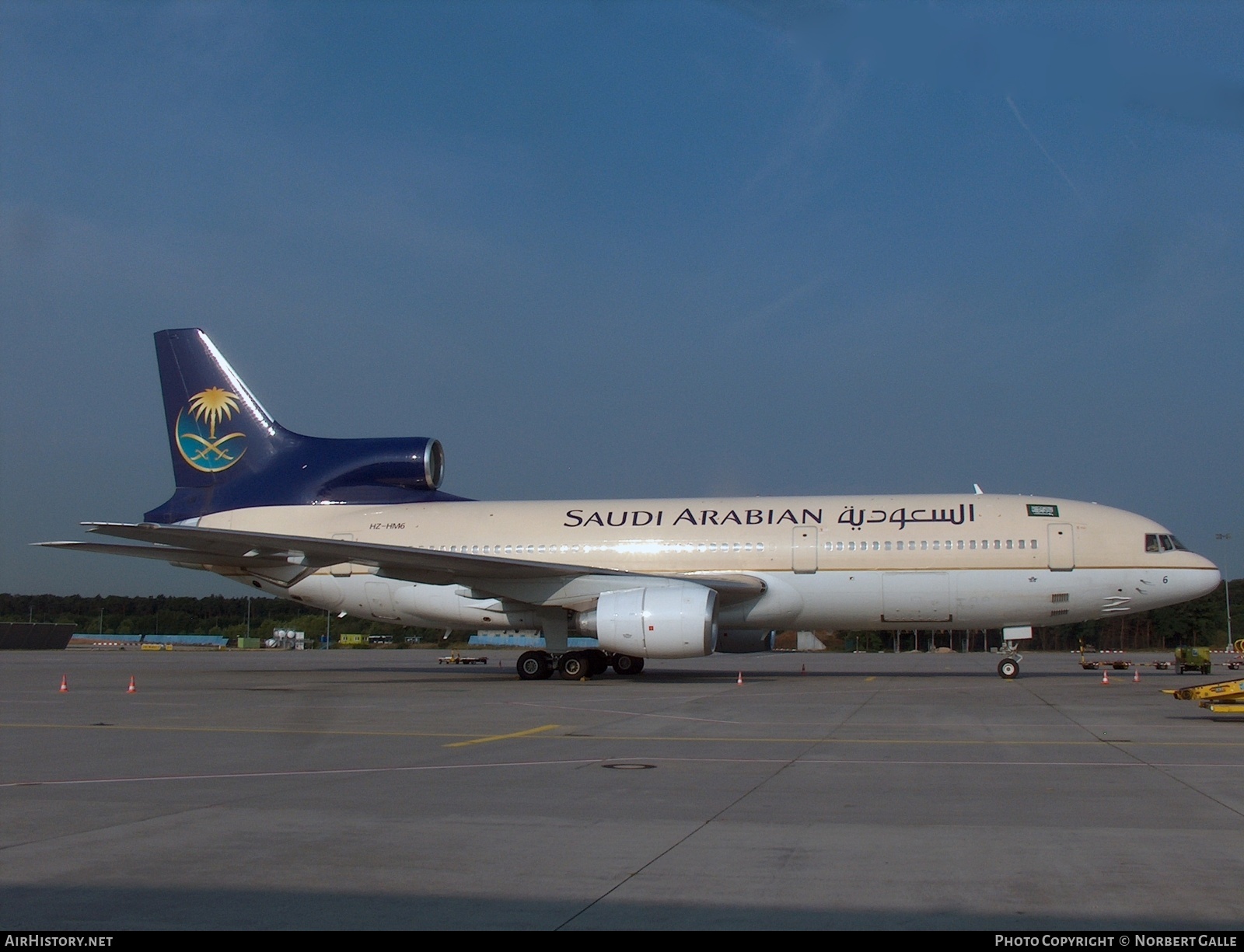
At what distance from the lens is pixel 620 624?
2083cm

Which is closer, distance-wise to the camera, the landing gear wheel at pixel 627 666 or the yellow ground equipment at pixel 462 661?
the landing gear wheel at pixel 627 666

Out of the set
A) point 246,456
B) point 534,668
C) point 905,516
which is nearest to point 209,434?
point 246,456

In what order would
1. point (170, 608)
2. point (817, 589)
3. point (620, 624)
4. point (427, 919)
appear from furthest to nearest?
1. point (170, 608)
2. point (817, 589)
3. point (620, 624)
4. point (427, 919)

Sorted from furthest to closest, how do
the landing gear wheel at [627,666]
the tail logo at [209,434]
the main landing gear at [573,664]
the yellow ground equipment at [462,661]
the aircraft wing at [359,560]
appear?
1. the yellow ground equipment at [462,661]
2. the tail logo at [209,434]
3. the landing gear wheel at [627,666]
4. the main landing gear at [573,664]
5. the aircraft wing at [359,560]

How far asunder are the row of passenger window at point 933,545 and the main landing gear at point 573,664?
5441 millimetres

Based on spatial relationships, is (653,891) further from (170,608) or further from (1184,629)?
(170,608)

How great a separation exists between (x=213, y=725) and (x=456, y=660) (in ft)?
78.9

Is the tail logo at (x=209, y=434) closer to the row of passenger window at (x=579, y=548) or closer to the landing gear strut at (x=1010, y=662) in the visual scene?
the row of passenger window at (x=579, y=548)

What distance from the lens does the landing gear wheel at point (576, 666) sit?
23.3 m

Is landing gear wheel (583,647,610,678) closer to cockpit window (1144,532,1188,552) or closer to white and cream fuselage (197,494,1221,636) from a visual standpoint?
white and cream fuselage (197,494,1221,636)

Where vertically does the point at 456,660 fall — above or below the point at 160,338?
below

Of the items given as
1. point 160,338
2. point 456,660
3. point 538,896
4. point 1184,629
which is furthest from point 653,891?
point 1184,629

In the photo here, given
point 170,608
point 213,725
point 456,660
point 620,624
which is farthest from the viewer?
point 170,608

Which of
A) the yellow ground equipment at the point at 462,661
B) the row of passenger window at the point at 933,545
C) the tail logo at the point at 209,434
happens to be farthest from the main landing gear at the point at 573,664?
the yellow ground equipment at the point at 462,661
